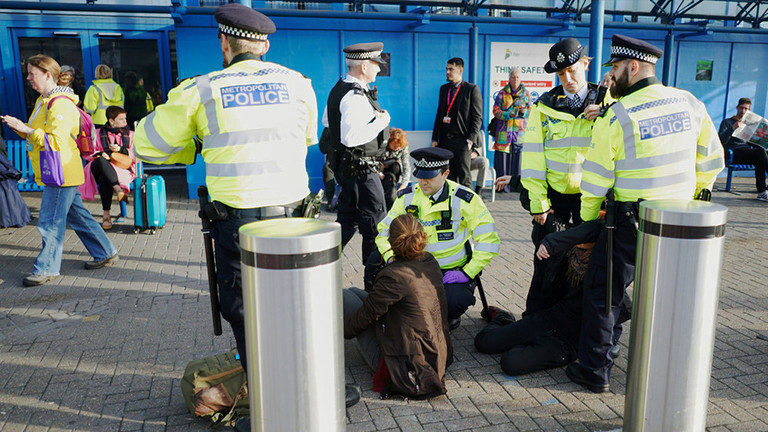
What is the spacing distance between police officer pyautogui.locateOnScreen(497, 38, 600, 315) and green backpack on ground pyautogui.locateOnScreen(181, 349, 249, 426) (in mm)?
2281

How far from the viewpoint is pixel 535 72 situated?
36.6 feet

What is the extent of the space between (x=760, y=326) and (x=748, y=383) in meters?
1.10

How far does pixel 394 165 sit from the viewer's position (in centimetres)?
689

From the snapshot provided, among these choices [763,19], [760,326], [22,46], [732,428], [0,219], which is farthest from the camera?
[763,19]

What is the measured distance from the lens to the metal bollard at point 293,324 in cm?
229

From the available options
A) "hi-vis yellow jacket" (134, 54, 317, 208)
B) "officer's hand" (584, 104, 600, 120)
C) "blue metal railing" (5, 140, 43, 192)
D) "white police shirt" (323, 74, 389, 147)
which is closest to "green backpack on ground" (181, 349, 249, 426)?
"hi-vis yellow jacket" (134, 54, 317, 208)

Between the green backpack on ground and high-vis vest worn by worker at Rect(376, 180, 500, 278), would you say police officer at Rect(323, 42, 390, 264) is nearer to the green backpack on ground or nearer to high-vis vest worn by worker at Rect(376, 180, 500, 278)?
high-vis vest worn by worker at Rect(376, 180, 500, 278)

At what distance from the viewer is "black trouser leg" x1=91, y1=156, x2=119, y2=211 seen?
7516mm

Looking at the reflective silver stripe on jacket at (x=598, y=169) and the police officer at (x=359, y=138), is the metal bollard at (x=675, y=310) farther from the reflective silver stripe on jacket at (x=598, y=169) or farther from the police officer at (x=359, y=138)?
the police officer at (x=359, y=138)

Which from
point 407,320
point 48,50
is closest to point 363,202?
point 407,320

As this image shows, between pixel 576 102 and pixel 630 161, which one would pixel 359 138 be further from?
pixel 630 161

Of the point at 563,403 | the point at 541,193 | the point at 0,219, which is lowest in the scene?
the point at 563,403

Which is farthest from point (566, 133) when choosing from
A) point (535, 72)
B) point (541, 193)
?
point (535, 72)

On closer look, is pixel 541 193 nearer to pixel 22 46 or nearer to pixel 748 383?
pixel 748 383
